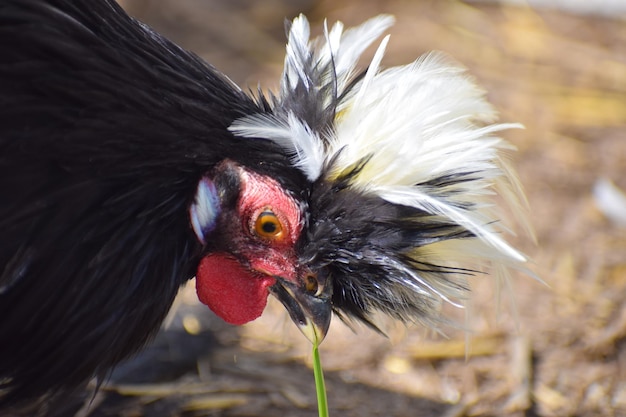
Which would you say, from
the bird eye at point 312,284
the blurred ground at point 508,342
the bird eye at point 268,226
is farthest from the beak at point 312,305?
the blurred ground at point 508,342

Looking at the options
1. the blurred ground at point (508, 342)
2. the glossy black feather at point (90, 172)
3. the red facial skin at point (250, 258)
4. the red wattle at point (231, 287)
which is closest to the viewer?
the glossy black feather at point (90, 172)

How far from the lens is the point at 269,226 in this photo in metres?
1.93

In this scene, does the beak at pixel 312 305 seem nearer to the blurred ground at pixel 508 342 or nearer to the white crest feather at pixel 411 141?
the white crest feather at pixel 411 141

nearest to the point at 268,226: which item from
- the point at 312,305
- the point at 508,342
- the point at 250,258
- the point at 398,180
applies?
the point at 250,258

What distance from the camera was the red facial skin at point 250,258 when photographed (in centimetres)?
190

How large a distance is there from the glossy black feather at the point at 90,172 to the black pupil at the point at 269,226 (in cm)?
11

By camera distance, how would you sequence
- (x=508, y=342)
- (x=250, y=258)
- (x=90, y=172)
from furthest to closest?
(x=508, y=342), (x=250, y=258), (x=90, y=172)

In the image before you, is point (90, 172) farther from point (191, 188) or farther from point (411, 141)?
point (411, 141)

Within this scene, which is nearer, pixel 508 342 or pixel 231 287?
pixel 231 287

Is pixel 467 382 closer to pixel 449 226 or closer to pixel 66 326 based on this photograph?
pixel 449 226

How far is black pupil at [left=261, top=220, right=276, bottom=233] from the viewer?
1.93 m

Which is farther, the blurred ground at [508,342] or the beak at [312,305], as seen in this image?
the blurred ground at [508,342]

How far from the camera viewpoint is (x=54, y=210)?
1.78 m

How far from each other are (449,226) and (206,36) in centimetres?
334
